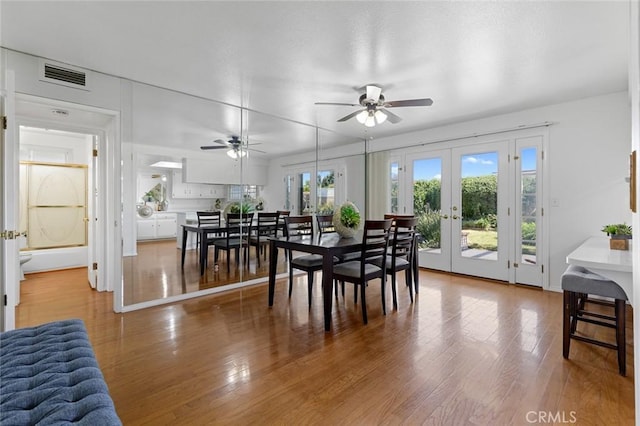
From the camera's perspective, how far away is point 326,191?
5605 mm

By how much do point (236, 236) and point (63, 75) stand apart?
2.48 m

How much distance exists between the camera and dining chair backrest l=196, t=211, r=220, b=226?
3.96 meters

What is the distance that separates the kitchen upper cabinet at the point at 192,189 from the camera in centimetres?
392

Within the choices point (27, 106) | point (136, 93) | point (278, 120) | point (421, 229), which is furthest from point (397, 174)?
point (27, 106)

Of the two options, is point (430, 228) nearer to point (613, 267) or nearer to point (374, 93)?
point (374, 93)

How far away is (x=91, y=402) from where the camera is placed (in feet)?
3.51

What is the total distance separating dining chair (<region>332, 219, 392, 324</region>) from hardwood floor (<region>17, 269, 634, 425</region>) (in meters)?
0.37

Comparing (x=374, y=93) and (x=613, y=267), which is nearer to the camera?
(x=613, y=267)

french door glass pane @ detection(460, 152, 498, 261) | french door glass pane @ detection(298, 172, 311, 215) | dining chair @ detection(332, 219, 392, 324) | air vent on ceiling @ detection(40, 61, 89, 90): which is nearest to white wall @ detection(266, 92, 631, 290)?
french door glass pane @ detection(460, 152, 498, 261)

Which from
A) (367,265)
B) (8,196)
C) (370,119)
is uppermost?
(370,119)

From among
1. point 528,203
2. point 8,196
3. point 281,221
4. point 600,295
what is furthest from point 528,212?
point 8,196

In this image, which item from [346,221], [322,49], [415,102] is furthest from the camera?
[346,221]

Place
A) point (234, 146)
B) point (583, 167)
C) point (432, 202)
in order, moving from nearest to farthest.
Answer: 1. point (583, 167)
2. point (234, 146)
3. point (432, 202)

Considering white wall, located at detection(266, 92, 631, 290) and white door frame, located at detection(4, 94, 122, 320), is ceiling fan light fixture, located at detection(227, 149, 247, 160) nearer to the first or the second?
white door frame, located at detection(4, 94, 122, 320)
